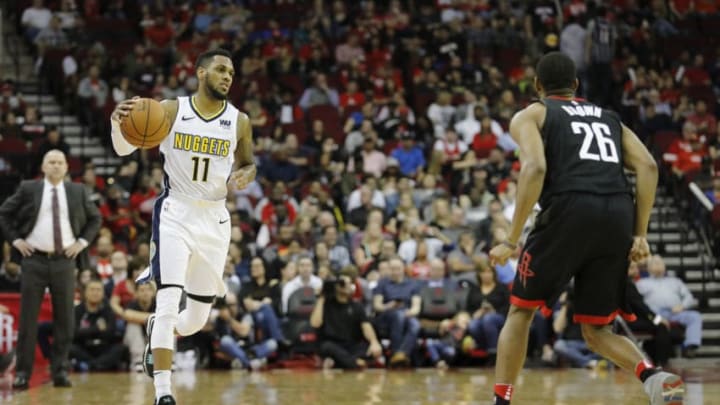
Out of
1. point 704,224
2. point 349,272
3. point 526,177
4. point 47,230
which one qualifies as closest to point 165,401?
point 526,177

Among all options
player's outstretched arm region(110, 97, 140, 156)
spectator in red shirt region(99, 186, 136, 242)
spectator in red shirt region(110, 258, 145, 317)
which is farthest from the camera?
player's outstretched arm region(110, 97, 140, 156)

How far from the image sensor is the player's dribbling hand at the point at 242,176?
701 centimetres

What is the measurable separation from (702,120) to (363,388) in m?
9.63

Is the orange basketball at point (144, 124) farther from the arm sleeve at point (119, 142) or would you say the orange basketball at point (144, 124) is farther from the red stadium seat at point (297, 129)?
the red stadium seat at point (297, 129)

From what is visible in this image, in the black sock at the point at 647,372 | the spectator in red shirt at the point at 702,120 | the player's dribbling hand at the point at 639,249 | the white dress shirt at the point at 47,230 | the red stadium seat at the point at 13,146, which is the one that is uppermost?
the spectator in red shirt at the point at 702,120

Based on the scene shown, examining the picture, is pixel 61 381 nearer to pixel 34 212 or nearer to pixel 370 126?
pixel 34 212

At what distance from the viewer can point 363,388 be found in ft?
31.0

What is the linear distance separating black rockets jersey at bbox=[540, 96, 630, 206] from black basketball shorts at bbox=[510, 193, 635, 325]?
0.18 ft

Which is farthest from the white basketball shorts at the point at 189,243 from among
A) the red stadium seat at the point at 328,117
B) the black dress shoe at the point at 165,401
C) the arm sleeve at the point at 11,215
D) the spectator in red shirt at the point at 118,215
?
the red stadium seat at the point at 328,117

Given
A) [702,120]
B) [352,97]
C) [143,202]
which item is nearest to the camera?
[143,202]

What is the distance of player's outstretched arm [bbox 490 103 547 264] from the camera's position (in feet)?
19.0

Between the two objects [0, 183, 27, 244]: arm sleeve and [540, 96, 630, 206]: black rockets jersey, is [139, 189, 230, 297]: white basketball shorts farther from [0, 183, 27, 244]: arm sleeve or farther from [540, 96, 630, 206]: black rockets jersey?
[0, 183, 27, 244]: arm sleeve

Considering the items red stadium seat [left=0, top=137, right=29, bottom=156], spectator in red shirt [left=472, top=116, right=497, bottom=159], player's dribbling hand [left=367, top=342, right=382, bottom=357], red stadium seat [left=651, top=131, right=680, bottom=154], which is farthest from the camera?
red stadium seat [left=651, top=131, right=680, bottom=154]

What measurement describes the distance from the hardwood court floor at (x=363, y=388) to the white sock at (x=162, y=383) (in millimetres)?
1530
